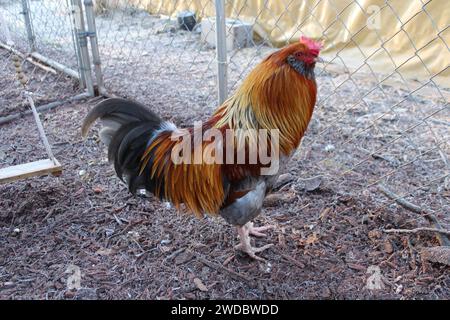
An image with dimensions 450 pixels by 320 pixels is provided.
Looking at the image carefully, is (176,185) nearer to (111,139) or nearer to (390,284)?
(111,139)

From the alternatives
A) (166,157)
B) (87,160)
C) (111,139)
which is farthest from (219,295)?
(87,160)

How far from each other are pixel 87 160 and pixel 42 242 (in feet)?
3.01

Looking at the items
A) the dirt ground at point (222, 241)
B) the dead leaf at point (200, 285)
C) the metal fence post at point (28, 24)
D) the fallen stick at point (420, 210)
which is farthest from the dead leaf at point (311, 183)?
the metal fence post at point (28, 24)

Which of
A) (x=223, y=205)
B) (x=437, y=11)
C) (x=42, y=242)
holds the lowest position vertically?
(x=42, y=242)

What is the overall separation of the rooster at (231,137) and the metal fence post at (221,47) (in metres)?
0.54

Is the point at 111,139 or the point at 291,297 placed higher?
the point at 111,139

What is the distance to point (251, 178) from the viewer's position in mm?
1913

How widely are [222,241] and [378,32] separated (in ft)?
9.97

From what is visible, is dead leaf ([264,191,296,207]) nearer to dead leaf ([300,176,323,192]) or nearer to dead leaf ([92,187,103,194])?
dead leaf ([300,176,323,192])

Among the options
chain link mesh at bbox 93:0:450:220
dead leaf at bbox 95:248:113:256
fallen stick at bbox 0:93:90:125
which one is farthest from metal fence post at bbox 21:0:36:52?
dead leaf at bbox 95:248:113:256

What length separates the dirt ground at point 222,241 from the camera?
1.95 meters

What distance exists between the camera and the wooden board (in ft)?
7.39

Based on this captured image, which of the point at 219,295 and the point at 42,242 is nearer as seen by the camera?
the point at 219,295

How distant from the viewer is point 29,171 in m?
2.28
